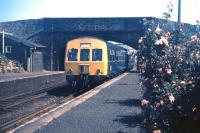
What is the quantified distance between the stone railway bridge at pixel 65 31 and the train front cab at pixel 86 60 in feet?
56.0

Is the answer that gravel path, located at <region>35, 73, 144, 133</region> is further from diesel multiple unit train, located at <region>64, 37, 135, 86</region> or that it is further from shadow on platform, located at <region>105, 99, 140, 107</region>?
diesel multiple unit train, located at <region>64, 37, 135, 86</region>

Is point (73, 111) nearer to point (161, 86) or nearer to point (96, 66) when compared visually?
point (161, 86)

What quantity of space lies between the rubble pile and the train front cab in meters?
14.9

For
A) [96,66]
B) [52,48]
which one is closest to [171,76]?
[96,66]

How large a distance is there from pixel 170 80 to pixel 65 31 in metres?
32.3

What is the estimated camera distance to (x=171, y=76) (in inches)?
313

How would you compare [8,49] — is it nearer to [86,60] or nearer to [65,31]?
[65,31]

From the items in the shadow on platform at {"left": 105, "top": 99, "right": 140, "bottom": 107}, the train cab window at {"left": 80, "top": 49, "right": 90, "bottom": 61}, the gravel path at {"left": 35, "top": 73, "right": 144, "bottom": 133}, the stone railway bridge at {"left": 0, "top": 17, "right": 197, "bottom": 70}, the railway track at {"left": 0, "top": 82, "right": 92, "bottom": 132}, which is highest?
the stone railway bridge at {"left": 0, "top": 17, "right": 197, "bottom": 70}

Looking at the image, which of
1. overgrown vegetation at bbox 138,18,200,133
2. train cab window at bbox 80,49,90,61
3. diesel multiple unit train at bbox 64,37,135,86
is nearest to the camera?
overgrown vegetation at bbox 138,18,200,133

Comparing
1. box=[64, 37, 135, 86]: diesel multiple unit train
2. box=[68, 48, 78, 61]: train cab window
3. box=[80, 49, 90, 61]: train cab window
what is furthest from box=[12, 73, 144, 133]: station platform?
box=[68, 48, 78, 61]: train cab window

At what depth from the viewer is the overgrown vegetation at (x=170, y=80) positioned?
6418 millimetres

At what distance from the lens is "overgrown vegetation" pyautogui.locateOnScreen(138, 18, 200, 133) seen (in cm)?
642

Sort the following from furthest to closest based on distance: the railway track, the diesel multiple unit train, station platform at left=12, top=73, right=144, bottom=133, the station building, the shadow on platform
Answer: the station building → the diesel multiple unit train → the shadow on platform → the railway track → station platform at left=12, top=73, right=144, bottom=133

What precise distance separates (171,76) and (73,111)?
14.9ft
